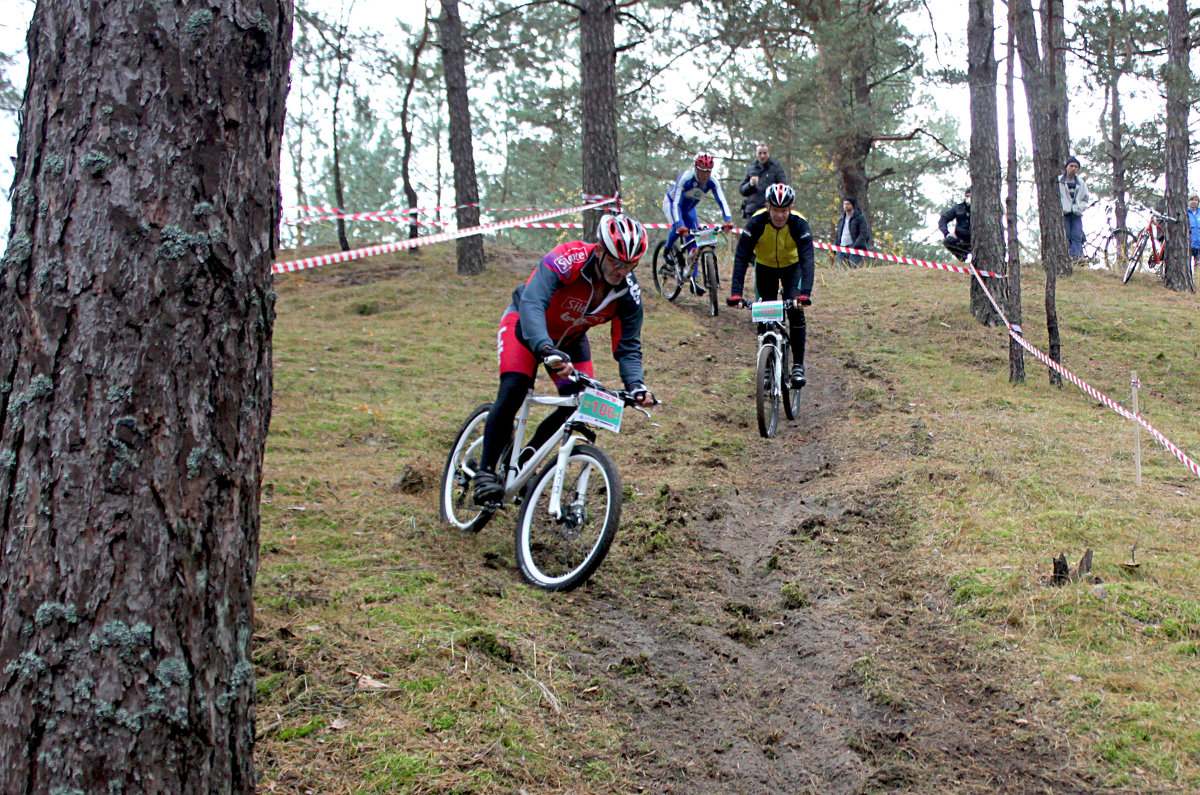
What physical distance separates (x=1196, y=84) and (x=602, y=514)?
→ 15.4 metres

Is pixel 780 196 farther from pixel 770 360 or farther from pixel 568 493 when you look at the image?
pixel 568 493

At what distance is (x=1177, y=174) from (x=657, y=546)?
1531 cm

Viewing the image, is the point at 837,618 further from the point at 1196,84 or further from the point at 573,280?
the point at 1196,84

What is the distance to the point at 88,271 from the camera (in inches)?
85.5

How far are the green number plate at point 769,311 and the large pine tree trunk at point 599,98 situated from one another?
18.6ft

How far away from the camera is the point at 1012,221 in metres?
9.27

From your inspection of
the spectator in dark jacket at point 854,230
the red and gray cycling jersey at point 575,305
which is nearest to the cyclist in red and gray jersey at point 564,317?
the red and gray cycling jersey at point 575,305

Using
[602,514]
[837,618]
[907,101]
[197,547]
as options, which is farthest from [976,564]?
[907,101]

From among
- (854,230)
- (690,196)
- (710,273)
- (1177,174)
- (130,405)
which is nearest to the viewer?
(130,405)

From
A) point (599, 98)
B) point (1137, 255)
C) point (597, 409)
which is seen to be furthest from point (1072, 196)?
point (597, 409)

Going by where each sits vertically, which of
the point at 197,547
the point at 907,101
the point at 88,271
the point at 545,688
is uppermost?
the point at 907,101

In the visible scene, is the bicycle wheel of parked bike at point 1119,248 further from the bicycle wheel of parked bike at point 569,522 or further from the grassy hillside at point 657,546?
the bicycle wheel of parked bike at point 569,522

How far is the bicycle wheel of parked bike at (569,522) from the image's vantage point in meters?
4.74

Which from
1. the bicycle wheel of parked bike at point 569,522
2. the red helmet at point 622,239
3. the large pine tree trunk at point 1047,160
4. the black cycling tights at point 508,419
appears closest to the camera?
the bicycle wheel of parked bike at point 569,522
